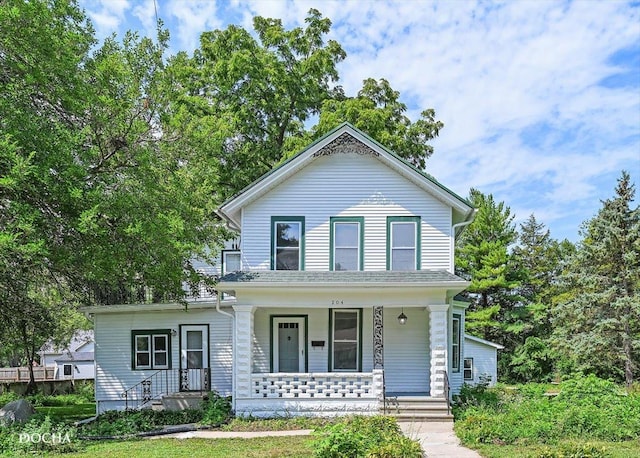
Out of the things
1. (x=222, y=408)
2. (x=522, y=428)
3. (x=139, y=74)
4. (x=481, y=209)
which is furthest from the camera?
(x=481, y=209)

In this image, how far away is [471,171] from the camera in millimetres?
32000

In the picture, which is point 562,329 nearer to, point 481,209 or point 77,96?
point 481,209

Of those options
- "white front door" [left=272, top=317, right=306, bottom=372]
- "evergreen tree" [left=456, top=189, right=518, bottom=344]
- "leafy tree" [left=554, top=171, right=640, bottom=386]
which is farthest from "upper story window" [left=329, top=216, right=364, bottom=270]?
"evergreen tree" [left=456, top=189, right=518, bottom=344]

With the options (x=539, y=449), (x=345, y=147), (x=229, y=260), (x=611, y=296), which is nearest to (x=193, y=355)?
(x=229, y=260)

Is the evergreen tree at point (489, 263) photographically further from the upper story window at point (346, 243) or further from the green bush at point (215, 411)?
the green bush at point (215, 411)

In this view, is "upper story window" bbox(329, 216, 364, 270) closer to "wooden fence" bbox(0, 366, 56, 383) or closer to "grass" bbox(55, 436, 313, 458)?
"grass" bbox(55, 436, 313, 458)

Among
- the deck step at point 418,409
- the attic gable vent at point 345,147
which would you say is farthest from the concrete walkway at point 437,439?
the attic gable vent at point 345,147

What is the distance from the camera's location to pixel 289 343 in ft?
54.3

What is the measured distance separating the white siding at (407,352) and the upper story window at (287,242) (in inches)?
118

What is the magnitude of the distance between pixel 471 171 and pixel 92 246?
2323cm

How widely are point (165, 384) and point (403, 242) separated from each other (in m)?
8.61

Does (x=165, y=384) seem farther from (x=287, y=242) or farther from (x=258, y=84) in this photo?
(x=258, y=84)

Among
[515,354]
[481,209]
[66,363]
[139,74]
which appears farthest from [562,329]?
[66,363]

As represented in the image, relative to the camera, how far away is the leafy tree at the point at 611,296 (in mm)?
24484
